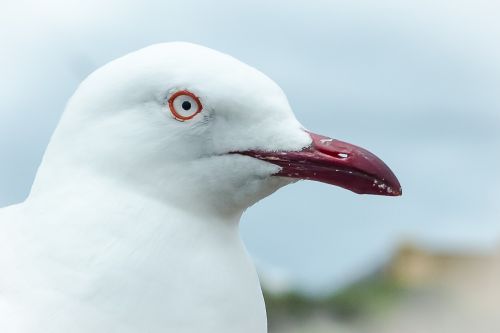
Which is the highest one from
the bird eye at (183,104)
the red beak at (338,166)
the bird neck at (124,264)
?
the bird eye at (183,104)

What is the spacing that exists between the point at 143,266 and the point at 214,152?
30 cm

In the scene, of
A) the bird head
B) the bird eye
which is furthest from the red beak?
the bird eye

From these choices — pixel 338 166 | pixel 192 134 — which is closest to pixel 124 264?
pixel 192 134

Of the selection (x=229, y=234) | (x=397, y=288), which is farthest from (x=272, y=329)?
(x=229, y=234)

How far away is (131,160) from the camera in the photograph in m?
2.17

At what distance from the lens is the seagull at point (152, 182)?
2.12 meters

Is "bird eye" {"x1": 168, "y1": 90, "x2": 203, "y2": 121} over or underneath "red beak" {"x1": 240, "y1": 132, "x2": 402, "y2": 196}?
over

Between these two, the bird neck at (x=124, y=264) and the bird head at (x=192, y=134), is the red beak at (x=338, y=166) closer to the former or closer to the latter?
the bird head at (x=192, y=134)

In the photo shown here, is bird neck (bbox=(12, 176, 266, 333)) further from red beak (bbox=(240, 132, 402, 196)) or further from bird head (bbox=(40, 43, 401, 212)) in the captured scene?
red beak (bbox=(240, 132, 402, 196))

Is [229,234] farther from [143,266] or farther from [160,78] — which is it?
[160,78]

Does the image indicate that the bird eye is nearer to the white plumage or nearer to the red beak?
the white plumage

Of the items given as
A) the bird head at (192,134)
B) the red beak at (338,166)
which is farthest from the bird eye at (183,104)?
the red beak at (338,166)

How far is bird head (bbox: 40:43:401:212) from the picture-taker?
2.15 meters

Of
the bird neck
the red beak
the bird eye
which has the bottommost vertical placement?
the bird neck
